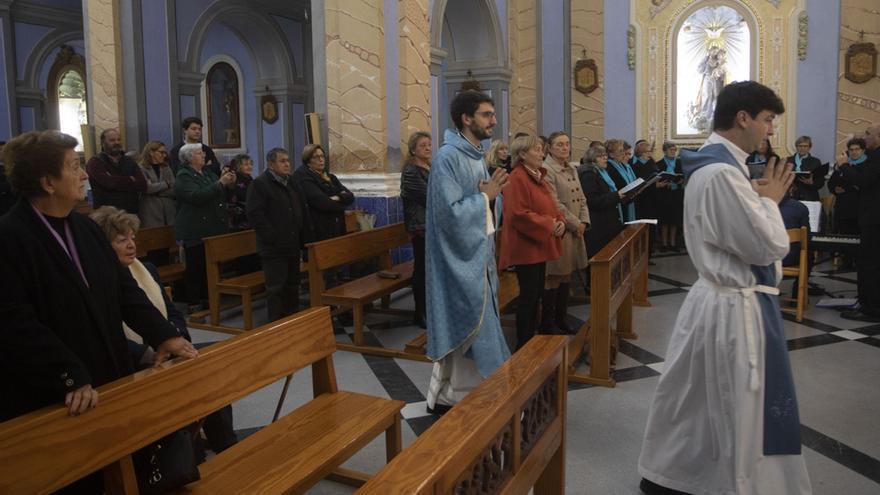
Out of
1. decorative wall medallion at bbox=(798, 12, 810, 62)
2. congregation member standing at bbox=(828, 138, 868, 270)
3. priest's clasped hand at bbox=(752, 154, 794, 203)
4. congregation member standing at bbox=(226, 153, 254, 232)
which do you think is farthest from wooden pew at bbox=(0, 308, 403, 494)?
decorative wall medallion at bbox=(798, 12, 810, 62)

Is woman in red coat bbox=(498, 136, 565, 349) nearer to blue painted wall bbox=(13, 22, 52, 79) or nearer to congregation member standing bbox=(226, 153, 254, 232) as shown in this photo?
congregation member standing bbox=(226, 153, 254, 232)

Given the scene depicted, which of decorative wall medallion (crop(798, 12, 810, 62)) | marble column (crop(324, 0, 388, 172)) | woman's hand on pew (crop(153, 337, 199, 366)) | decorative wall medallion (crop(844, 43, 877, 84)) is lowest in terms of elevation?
woman's hand on pew (crop(153, 337, 199, 366))

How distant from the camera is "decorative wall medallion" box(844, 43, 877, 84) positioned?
10.6 m


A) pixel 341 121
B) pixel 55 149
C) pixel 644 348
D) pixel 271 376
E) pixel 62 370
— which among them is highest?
pixel 341 121

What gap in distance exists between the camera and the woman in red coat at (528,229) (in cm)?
453

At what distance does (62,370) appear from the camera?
190 centimetres

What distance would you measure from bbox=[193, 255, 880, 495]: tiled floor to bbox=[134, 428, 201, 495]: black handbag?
100cm

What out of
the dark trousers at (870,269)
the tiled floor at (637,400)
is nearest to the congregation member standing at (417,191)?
the tiled floor at (637,400)

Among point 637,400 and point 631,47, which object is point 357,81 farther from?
point 631,47

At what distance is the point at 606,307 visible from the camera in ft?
13.9

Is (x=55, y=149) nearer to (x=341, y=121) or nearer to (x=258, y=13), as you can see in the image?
(x=341, y=121)

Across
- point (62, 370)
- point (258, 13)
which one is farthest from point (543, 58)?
point (62, 370)

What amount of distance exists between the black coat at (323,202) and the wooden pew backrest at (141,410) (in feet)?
10.5

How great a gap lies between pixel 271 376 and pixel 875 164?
17.5 feet
